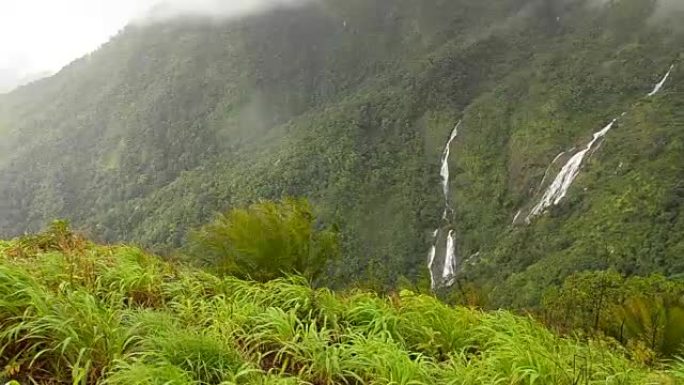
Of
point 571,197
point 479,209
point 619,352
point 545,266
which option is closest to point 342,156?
point 479,209

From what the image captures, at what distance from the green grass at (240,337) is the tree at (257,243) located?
102 inches

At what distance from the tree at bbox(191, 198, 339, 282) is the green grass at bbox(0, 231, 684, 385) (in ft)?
8.48

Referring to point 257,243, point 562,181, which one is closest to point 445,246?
point 562,181

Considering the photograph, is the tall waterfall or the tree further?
the tall waterfall

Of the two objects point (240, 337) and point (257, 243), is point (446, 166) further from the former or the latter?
point (240, 337)

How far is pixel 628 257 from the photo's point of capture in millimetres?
97125

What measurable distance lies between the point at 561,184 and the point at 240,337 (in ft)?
446

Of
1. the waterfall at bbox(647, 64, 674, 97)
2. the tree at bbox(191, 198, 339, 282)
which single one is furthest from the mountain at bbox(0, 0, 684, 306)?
the tree at bbox(191, 198, 339, 282)

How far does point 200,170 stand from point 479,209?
86699 mm

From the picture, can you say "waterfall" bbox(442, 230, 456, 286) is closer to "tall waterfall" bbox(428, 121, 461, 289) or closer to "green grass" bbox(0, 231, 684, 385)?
"tall waterfall" bbox(428, 121, 461, 289)

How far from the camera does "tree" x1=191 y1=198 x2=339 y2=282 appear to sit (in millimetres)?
7980

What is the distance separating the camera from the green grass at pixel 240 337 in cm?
344

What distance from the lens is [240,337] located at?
3.96m

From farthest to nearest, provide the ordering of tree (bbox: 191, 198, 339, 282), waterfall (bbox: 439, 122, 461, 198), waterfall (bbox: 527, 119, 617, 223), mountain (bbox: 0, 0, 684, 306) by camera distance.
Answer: waterfall (bbox: 439, 122, 461, 198), waterfall (bbox: 527, 119, 617, 223), mountain (bbox: 0, 0, 684, 306), tree (bbox: 191, 198, 339, 282)
